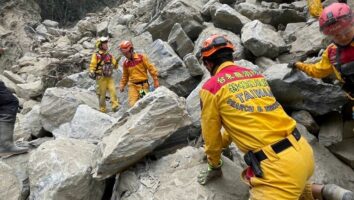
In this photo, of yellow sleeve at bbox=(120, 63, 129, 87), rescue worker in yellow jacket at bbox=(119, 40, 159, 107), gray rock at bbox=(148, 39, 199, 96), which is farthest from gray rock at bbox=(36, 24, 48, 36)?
rescue worker in yellow jacket at bbox=(119, 40, 159, 107)

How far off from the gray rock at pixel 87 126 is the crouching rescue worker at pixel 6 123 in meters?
0.89

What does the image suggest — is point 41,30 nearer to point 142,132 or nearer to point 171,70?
point 171,70

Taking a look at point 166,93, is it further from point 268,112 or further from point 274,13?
point 274,13

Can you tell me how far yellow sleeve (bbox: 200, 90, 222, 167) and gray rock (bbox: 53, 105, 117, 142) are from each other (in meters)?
3.03

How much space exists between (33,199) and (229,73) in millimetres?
3015

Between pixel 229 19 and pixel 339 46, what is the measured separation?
19.3 feet

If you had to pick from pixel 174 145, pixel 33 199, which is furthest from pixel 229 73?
pixel 33 199

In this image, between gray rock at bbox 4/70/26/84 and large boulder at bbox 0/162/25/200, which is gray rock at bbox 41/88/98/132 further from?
gray rock at bbox 4/70/26/84

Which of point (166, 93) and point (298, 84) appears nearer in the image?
point (166, 93)

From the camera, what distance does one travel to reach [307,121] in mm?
5973

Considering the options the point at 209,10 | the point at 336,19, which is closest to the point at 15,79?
the point at 209,10

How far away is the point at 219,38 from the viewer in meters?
4.27

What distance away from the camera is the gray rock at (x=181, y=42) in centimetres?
1055

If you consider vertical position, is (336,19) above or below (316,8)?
above
